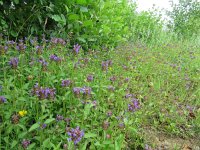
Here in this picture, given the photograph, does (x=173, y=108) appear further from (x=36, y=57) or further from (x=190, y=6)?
(x=190, y=6)

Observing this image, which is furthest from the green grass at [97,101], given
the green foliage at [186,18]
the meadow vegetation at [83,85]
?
the green foliage at [186,18]

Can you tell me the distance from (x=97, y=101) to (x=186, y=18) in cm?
914

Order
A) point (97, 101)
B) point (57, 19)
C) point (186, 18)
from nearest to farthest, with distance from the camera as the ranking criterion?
point (97, 101)
point (57, 19)
point (186, 18)

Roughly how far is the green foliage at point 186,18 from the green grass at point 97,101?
600 cm

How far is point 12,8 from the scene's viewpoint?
11.4 feet

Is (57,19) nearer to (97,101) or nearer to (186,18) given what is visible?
(97,101)

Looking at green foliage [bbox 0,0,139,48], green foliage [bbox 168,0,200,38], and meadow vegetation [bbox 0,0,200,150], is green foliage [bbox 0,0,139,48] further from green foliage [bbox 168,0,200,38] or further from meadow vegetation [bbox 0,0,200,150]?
green foliage [bbox 168,0,200,38]

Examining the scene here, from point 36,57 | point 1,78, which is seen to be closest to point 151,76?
point 36,57

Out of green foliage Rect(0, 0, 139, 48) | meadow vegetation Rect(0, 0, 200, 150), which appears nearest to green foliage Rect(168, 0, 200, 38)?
meadow vegetation Rect(0, 0, 200, 150)

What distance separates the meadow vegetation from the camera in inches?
77.4

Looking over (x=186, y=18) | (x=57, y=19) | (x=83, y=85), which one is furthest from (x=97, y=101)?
(x=186, y=18)

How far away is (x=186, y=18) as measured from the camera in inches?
Result: 420

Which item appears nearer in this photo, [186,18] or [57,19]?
[57,19]

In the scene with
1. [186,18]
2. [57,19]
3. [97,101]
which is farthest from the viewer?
[186,18]
